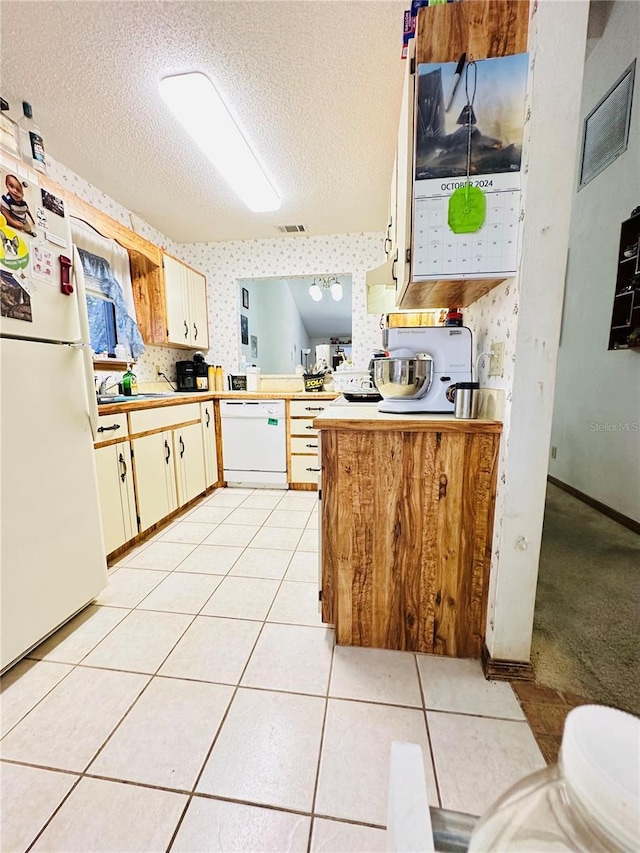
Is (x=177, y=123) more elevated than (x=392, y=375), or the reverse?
(x=177, y=123)

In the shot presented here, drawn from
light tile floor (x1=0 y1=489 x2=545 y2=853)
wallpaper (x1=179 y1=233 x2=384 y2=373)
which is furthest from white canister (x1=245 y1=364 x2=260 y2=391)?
light tile floor (x1=0 y1=489 x2=545 y2=853)

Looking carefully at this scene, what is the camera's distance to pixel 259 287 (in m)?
5.08

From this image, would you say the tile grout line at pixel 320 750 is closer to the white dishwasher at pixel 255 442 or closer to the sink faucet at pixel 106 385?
the white dishwasher at pixel 255 442

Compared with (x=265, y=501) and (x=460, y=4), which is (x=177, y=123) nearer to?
(x=460, y=4)

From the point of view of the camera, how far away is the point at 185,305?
11.4ft

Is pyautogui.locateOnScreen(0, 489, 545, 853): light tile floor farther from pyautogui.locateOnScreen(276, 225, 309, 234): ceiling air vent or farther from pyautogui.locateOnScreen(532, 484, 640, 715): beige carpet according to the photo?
pyautogui.locateOnScreen(276, 225, 309, 234): ceiling air vent

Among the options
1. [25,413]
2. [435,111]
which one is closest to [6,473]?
[25,413]

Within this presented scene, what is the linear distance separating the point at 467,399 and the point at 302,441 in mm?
2186

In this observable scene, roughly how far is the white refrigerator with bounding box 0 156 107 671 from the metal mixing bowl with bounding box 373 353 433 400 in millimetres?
1325

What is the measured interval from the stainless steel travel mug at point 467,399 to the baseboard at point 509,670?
35.3 inches

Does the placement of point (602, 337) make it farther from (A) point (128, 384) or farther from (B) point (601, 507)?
(A) point (128, 384)

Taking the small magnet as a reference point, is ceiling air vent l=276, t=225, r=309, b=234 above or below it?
above

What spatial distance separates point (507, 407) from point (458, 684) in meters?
1.01

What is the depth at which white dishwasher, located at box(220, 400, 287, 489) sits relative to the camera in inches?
130
